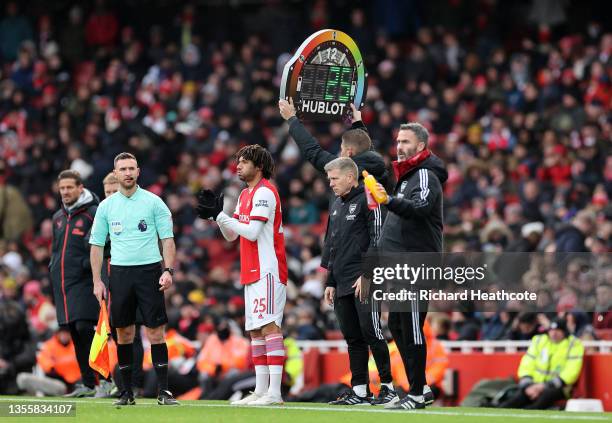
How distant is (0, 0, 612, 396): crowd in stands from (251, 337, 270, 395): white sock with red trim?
4925 millimetres

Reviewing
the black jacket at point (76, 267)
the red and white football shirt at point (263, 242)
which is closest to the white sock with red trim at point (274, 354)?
the red and white football shirt at point (263, 242)

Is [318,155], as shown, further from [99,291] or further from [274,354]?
[99,291]

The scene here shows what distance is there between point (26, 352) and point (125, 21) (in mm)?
12132

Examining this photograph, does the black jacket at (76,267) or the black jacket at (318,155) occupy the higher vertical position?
the black jacket at (318,155)

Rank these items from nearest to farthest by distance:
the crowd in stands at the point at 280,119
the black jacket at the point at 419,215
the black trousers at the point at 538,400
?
the black jacket at the point at 419,215 < the black trousers at the point at 538,400 < the crowd in stands at the point at 280,119

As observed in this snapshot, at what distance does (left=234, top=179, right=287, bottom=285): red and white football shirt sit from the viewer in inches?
434

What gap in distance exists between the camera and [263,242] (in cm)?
1107

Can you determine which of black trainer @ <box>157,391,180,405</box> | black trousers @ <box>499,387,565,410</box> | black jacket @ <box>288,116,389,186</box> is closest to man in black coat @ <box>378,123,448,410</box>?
black jacket @ <box>288,116,389,186</box>

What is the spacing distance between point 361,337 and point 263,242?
1.04 m

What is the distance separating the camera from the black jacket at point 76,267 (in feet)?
→ 42.8

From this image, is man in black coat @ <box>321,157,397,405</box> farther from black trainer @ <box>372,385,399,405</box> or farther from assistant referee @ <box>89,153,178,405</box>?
assistant referee @ <box>89,153,178,405</box>

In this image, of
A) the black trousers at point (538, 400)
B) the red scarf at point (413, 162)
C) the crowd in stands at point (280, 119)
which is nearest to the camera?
the red scarf at point (413, 162)

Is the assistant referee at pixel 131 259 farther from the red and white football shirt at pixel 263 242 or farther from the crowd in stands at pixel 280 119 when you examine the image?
the crowd in stands at pixel 280 119

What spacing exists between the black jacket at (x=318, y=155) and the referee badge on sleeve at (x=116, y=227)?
1.46 metres
